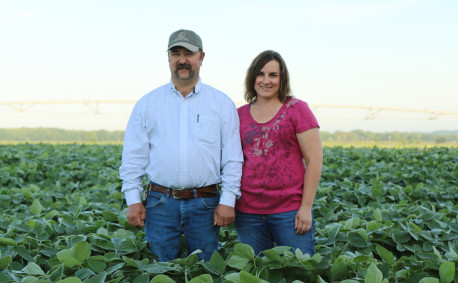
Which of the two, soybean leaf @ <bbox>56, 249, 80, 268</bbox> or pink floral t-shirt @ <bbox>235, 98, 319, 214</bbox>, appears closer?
soybean leaf @ <bbox>56, 249, 80, 268</bbox>

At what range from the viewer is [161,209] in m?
2.98

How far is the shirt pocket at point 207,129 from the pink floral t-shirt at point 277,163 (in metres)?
0.24

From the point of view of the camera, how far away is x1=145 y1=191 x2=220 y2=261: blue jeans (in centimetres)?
295

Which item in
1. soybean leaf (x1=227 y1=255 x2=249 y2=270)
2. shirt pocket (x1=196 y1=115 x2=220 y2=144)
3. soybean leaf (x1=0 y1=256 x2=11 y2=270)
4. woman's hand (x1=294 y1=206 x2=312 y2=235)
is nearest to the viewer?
soybean leaf (x1=227 y1=255 x2=249 y2=270)

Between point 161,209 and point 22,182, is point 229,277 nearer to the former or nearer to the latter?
point 161,209

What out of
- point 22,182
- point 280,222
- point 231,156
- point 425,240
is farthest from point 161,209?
point 22,182

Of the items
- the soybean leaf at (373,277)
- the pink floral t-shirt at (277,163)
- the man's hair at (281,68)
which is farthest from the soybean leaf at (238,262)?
the man's hair at (281,68)

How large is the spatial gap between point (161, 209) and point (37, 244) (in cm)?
93

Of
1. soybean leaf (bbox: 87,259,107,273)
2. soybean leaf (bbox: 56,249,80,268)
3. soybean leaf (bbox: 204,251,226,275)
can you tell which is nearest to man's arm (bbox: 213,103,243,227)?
soybean leaf (bbox: 204,251,226,275)

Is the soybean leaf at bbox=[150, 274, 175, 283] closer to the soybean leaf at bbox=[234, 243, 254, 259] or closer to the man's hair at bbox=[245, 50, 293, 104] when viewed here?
the soybean leaf at bbox=[234, 243, 254, 259]

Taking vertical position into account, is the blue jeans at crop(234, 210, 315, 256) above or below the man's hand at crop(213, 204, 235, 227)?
below

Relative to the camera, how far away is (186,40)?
294 cm

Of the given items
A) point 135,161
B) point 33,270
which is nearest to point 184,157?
point 135,161

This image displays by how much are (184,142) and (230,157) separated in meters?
0.33
